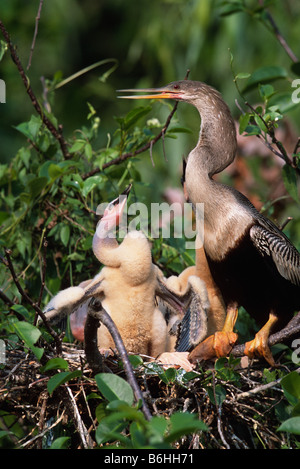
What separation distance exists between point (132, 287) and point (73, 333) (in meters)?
0.33

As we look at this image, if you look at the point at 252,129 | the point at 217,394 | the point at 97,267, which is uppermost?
the point at 252,129

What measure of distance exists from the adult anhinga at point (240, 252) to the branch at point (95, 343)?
1.84 feet

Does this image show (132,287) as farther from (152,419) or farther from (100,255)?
(152,419)

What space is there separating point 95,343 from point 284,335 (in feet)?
2.08

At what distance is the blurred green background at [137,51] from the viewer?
22.9ft

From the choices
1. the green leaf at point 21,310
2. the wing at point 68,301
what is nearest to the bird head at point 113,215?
the wing at point 68,301

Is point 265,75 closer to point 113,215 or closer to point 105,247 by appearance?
point 113,215

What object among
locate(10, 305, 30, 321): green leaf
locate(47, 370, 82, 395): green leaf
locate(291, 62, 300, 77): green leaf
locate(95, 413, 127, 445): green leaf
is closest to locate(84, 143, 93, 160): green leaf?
locate(10, 305, 30, 321): green leaf

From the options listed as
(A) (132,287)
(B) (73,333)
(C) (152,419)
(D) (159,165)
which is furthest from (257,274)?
(D) (159,165)

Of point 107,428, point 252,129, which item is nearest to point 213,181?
point 252,129

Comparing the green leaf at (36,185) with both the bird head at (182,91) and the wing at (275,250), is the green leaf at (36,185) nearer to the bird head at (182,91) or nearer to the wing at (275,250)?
the bird head at (182,91)

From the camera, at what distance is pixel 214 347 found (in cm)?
251

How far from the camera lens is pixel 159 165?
20.5 feet

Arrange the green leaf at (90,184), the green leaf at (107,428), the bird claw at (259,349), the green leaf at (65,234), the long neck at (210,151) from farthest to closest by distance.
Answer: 1. the green leaf at (65,234)
2. the green leaf at (90,184)
3. the long neck at (210,151)
4. the bird claw at (259,349)
5. the green leaf at (107,428)
